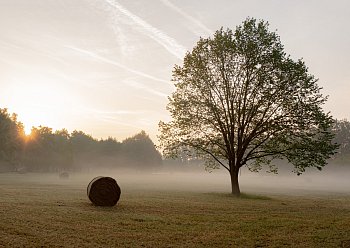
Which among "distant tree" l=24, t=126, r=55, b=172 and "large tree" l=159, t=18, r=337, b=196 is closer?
"large tree" l=159, t=18, r=337, b=196

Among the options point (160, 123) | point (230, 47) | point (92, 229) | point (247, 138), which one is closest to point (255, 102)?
point (247, 138)

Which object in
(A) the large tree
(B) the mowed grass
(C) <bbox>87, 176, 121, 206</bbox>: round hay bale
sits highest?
(A) the large tree

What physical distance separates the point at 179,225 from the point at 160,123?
88.8ft

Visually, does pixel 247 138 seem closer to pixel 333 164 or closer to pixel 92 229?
pixel 92 229

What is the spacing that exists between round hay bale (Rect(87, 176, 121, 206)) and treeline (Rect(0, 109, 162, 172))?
70781mm

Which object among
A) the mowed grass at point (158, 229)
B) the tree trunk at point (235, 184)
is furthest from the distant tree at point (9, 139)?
the mowed grass at point (158, 229)

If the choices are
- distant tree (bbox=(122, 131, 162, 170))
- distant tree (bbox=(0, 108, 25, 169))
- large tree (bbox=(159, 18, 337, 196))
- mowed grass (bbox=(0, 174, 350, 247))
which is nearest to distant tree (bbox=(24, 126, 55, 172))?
distant tree (bbox=(0, 108, 25, 169))

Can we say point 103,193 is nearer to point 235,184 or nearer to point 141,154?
point 235,184

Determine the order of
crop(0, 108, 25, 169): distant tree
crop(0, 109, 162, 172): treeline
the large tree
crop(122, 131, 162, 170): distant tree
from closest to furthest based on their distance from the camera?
1. the large tree
2. crop(0, 108, 25, 169): distant tree
3. crop(0, 109, 162, 172): treeline
4. crop(122, 131, 162, 170): distant tree

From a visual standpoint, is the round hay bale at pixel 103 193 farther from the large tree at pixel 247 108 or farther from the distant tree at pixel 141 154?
the distant tree at pixel 141 154

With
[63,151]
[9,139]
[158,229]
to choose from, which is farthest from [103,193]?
[63,151]

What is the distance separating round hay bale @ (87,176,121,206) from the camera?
25.4 m

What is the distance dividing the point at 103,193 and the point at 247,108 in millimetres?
21187

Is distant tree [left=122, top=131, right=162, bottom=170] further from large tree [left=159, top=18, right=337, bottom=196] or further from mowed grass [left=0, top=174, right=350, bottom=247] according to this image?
mowed grass [left=0, top=174, right=350, bottom=247]
